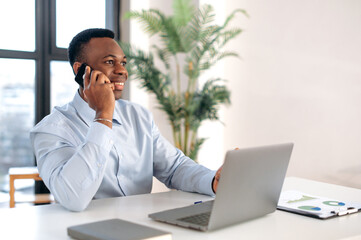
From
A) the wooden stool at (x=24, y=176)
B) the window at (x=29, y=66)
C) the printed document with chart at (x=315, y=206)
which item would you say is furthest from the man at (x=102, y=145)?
the window at (x=29, y=66)

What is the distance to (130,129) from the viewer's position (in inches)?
89.8

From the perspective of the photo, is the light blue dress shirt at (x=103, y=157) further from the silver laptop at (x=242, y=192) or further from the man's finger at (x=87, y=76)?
the silver laptop at (x=242, y=192)

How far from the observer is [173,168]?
2340 mm

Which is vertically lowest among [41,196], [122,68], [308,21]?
[41,196]

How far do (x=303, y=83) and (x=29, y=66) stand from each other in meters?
3.11

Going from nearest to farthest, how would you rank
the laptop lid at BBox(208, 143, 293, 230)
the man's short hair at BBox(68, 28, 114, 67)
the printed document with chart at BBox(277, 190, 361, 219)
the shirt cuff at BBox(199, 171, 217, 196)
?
the laptop lid at BBox(208, 143, 293, 230) < the printed document with chart at BBox(277, 190, 361, 219) < the shirt cuff at BBox(199, 171, 217, 196) < the man's short hair at BBox(68, 28, 114, 67)

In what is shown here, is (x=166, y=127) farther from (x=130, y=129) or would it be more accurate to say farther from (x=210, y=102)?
(x=130, y=129)

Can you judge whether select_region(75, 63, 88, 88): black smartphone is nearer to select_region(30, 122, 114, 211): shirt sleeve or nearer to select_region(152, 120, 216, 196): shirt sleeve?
select_region(30, 122, 114, 211): shirt sleeve

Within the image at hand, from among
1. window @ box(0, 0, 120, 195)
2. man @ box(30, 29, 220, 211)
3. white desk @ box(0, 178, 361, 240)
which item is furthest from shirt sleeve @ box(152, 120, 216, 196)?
window @ box(0, 0, 120, 195)

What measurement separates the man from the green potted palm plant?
260cm

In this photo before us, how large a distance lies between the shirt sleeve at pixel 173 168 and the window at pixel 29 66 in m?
3.45

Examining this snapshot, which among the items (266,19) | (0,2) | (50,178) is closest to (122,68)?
(50,178)

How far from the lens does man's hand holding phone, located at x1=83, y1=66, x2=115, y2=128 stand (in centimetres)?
186

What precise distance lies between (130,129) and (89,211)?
690 millimetres
